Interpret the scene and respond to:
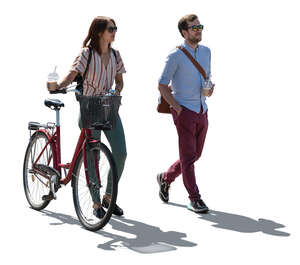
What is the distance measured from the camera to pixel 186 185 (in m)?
7.90

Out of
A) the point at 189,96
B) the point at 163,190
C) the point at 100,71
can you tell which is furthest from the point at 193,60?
the point at 163,190

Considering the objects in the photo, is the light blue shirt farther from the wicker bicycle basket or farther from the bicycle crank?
the bicycle crank

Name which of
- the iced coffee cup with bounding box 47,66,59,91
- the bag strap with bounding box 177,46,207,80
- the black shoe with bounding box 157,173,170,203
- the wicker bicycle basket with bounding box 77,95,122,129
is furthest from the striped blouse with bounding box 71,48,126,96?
the black shoe with bounding box 157,173,170,203

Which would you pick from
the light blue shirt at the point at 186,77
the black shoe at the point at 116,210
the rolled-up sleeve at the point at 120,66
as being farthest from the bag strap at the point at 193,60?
the black shoe at the point at 116,210

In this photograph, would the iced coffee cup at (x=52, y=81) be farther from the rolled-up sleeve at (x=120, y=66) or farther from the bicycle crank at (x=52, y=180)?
the bicycle crank at (x=52, y=180)

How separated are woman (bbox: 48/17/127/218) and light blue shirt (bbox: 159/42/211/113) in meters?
0.65

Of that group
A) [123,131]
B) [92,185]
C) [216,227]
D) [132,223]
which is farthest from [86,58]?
[216,227]

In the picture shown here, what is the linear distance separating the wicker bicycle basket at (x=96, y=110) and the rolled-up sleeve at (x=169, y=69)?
952mm

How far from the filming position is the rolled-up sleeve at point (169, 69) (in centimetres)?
761

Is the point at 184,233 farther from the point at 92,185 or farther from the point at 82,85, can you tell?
the point at 82,85

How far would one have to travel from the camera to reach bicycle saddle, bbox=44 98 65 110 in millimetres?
7668

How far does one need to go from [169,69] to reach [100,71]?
0.88 metres

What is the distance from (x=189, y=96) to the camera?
25.3 ft

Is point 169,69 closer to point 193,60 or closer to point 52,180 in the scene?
point 193,60
